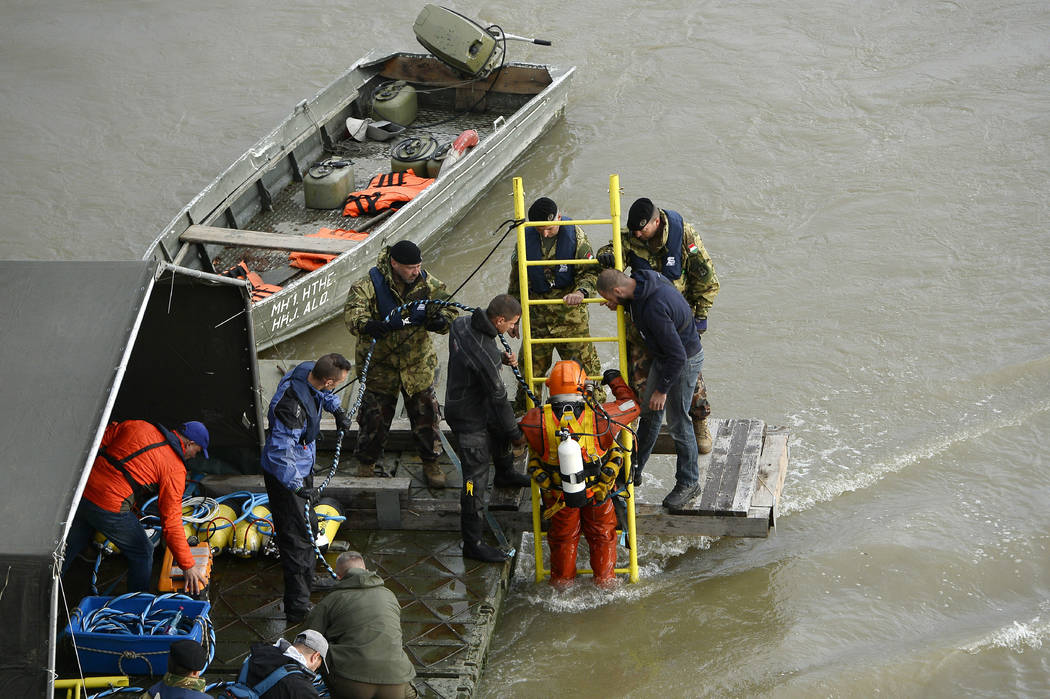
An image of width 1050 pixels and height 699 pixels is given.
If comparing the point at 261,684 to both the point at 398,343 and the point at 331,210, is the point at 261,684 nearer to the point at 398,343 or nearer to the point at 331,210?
the point at 398,343

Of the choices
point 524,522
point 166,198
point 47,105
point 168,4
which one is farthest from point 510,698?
point 168,4

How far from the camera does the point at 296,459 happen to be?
22.6 ft

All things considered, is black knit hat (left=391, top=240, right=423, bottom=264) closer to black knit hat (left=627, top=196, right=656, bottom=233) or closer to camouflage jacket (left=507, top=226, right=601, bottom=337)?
camouflage jacket (left=507, top=226, right=601, bottom=337)

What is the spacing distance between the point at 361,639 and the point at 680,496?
2.85 m

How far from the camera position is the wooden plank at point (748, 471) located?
782 cm

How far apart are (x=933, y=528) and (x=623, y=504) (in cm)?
278

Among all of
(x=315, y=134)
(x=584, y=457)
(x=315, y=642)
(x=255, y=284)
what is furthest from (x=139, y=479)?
(x=315, y=134)

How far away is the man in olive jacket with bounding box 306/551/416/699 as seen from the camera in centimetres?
595

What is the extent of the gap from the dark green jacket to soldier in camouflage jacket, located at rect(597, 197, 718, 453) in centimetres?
281

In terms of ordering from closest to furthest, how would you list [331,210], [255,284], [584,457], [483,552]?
[584,457] → [483,552] → [255,284] → [331,210]

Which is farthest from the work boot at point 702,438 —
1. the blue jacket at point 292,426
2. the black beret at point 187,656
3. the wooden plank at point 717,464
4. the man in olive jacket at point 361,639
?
the black beret at point 187,656

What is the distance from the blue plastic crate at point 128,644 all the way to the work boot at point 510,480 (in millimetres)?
2338

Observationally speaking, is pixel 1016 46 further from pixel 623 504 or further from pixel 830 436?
pixel 623 504

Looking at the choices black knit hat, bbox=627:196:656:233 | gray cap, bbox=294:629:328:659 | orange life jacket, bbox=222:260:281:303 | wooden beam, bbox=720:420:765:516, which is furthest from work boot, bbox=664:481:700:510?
orange life jacket, bbox=222:260:281:303
